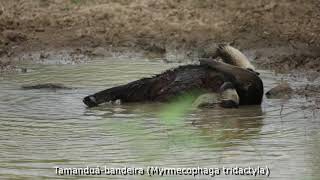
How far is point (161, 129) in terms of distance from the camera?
21.6 ft

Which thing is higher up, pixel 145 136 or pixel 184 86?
pixel 184 86

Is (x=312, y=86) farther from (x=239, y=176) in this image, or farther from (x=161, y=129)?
(x=239, y=176)

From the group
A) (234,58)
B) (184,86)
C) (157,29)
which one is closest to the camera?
(184,86)

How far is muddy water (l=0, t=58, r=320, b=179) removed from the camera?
5.36 m

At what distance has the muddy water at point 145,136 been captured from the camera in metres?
5.36

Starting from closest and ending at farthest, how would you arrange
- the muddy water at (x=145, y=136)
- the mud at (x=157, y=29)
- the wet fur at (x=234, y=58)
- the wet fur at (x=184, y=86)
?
the muddy water at (x=145, y=136) < the wet fur at (x=184, y=86) < the wet fur at (x=234, y=58) < the mud at (x=157, y=29)

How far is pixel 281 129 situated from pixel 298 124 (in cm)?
27

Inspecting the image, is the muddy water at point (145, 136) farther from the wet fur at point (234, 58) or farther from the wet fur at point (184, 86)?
the wet fur at point (234, 58)

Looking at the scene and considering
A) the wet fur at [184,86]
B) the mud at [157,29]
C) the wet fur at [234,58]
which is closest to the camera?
the wet fur at [184,86]

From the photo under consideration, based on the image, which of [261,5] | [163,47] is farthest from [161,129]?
[261,5]

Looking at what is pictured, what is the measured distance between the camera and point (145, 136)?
6.30 metres

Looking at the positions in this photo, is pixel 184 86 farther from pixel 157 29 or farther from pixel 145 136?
pixel 157 29

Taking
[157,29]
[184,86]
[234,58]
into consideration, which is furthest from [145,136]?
[157,29]

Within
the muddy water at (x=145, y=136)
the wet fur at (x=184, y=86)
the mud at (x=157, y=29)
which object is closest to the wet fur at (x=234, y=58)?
the wet fur at (x=184, y=86)
